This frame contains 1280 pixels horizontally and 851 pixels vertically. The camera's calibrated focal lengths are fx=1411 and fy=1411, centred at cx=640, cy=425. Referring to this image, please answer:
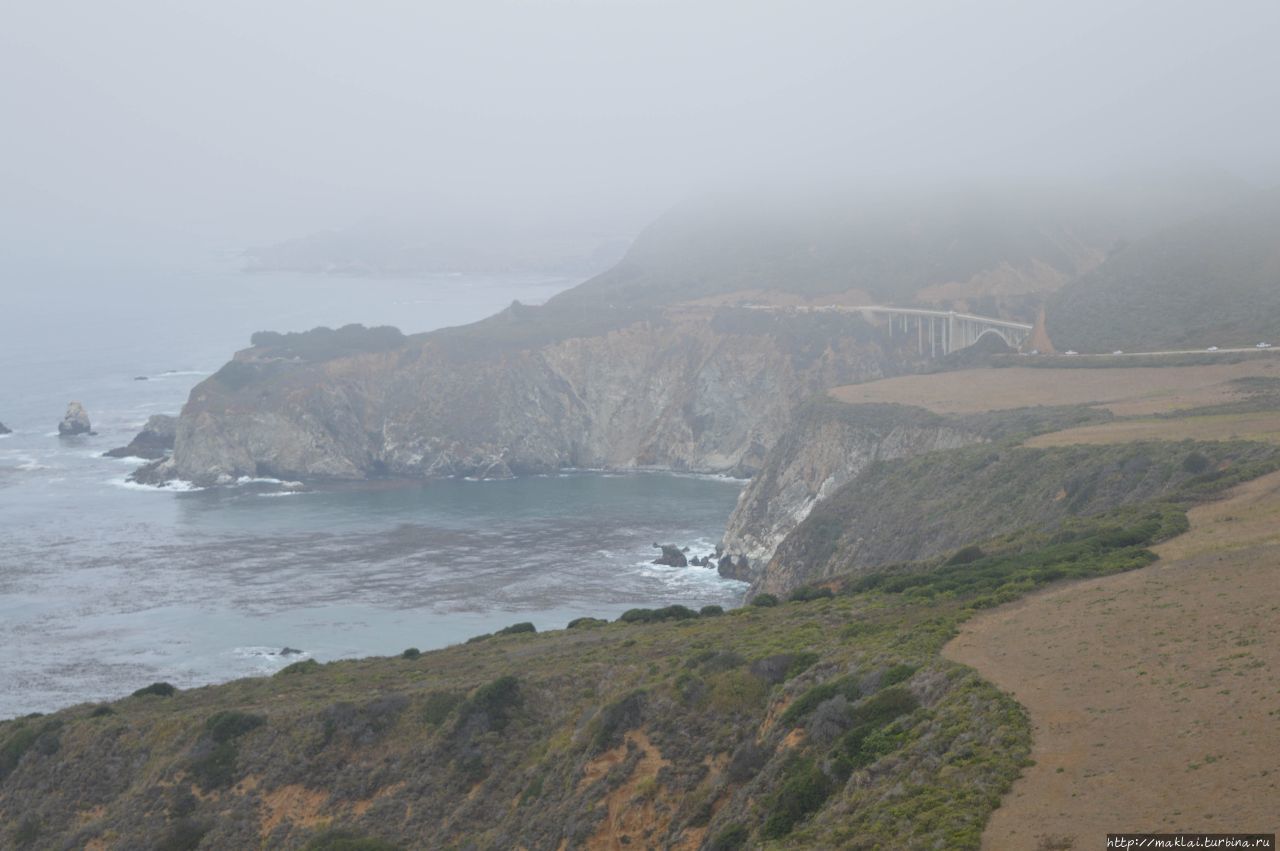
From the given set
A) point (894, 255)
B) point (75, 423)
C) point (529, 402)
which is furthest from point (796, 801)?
point (894, 255)

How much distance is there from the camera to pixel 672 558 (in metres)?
86.9

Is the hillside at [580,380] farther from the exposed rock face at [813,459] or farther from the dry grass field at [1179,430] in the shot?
the dry grass field at [1179,430]

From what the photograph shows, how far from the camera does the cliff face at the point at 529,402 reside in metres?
123

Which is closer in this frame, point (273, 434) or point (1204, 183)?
point (273, 434)

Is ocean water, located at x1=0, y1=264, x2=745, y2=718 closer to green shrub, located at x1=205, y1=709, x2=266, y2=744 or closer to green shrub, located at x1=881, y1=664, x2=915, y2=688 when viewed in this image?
green shrub, located at x1=205, y1=709, x2=266, y2=744

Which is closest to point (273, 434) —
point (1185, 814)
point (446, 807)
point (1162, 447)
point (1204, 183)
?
point (1162, 447)

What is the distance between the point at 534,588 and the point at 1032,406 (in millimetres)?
30333

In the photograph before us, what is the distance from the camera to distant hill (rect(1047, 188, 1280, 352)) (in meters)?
93.1

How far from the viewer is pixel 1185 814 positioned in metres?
17.8

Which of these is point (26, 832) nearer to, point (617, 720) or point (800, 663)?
point (617, 720)

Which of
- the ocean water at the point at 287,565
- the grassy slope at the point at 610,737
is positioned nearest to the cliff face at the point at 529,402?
the ocean water at the point at 287,565

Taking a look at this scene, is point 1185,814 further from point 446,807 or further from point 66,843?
point 66,843

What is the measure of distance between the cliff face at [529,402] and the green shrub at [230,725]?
84.0 meters

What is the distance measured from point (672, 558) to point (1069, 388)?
2611 cm
